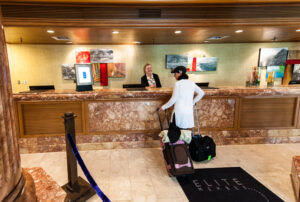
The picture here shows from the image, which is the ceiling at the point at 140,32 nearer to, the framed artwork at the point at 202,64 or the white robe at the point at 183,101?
the framed artwork at the point at 202,64

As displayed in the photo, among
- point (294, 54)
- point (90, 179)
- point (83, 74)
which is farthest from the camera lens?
point (294, 54)

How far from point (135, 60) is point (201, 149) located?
15.2 ft

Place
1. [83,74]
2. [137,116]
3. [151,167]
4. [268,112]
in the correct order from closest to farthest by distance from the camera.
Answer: [151,167] → [83,74] → [137,116] → [268,112]

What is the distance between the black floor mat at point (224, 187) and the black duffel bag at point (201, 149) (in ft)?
0.87

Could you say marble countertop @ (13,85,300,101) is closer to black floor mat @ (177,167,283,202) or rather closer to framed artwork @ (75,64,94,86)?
framed artwork @ (75,64,94,86)

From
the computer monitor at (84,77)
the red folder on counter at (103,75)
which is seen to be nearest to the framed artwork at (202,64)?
the red folder on counter at (103,75)

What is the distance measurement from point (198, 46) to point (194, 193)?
582 cm

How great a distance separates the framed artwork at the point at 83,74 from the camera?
11.1 ft

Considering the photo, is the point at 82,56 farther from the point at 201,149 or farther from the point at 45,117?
the point at 201,149

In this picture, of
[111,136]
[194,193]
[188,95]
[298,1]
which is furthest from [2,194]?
[298,1]

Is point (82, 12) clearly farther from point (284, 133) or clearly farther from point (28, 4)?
point (284, 133)

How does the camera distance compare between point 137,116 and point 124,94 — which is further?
point 137,116

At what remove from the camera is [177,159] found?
270 centimetres

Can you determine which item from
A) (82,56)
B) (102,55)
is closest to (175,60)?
(102,55)
